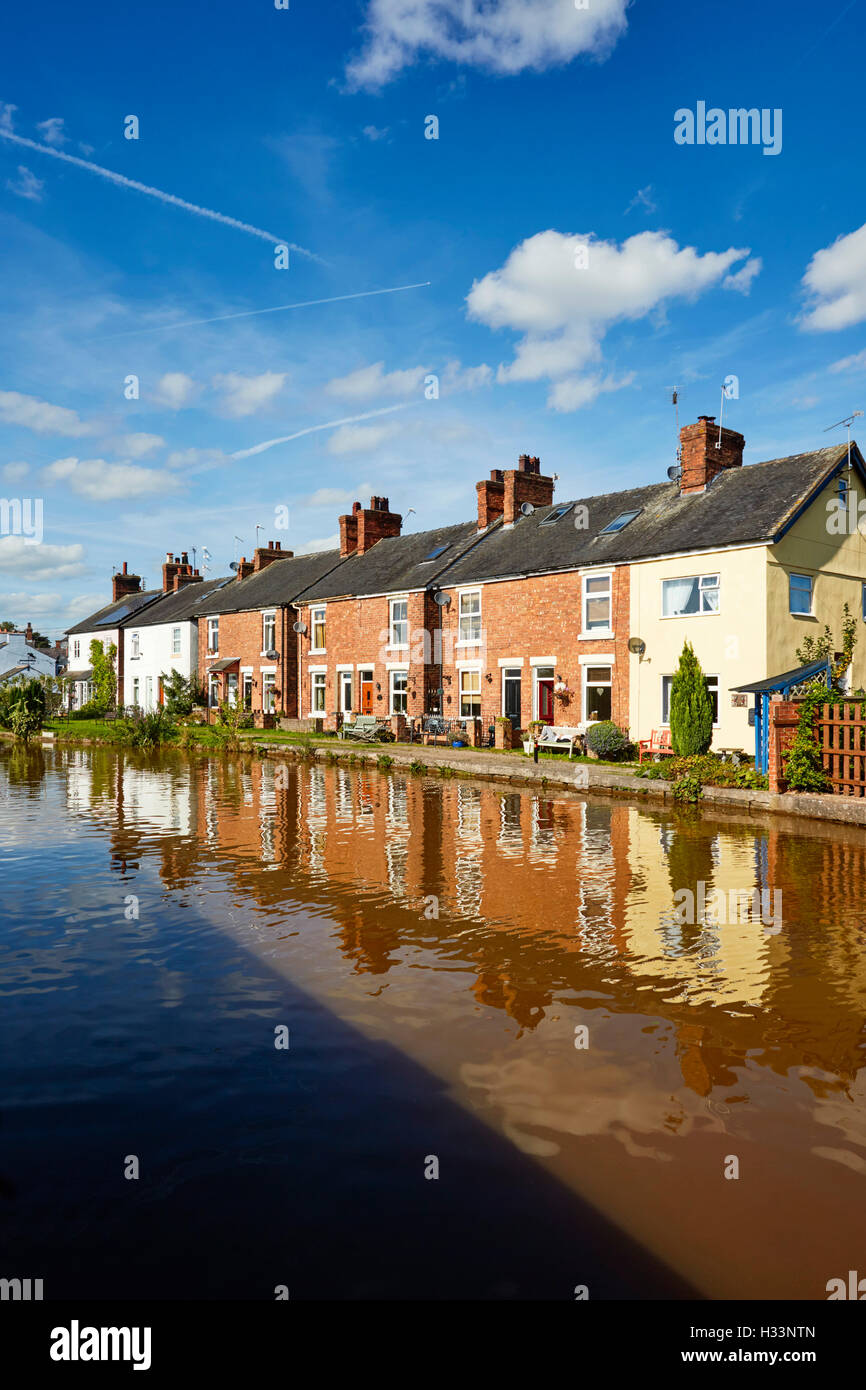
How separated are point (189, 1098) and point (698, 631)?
20.9 m

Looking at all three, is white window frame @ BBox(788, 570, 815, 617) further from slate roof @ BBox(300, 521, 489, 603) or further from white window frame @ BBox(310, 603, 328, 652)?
white window frame @ BBox(310, 603, 328, 652)

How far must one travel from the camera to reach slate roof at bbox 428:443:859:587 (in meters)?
22.8

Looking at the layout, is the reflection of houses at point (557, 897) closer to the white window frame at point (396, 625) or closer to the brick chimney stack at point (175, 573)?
the white window frame at point (396, 625)

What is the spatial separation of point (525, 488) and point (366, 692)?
432 inches

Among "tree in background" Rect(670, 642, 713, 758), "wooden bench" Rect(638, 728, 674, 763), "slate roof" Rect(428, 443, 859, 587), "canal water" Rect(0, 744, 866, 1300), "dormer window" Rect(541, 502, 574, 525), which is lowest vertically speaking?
"canal water" Rect(0, 744, 866, 1300)

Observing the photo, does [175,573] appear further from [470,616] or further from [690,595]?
[690,595]

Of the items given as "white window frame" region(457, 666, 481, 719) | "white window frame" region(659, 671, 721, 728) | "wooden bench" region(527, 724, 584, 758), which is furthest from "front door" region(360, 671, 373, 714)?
"white window frame" region(659, 671, 721, 728)

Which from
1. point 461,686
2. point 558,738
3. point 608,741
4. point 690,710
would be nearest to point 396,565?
point 461,686

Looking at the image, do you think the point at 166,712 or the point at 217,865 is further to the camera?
the point at 166,712

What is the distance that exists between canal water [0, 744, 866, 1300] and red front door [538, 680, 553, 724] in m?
17.5

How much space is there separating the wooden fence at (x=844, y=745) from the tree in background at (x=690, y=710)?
484cm
